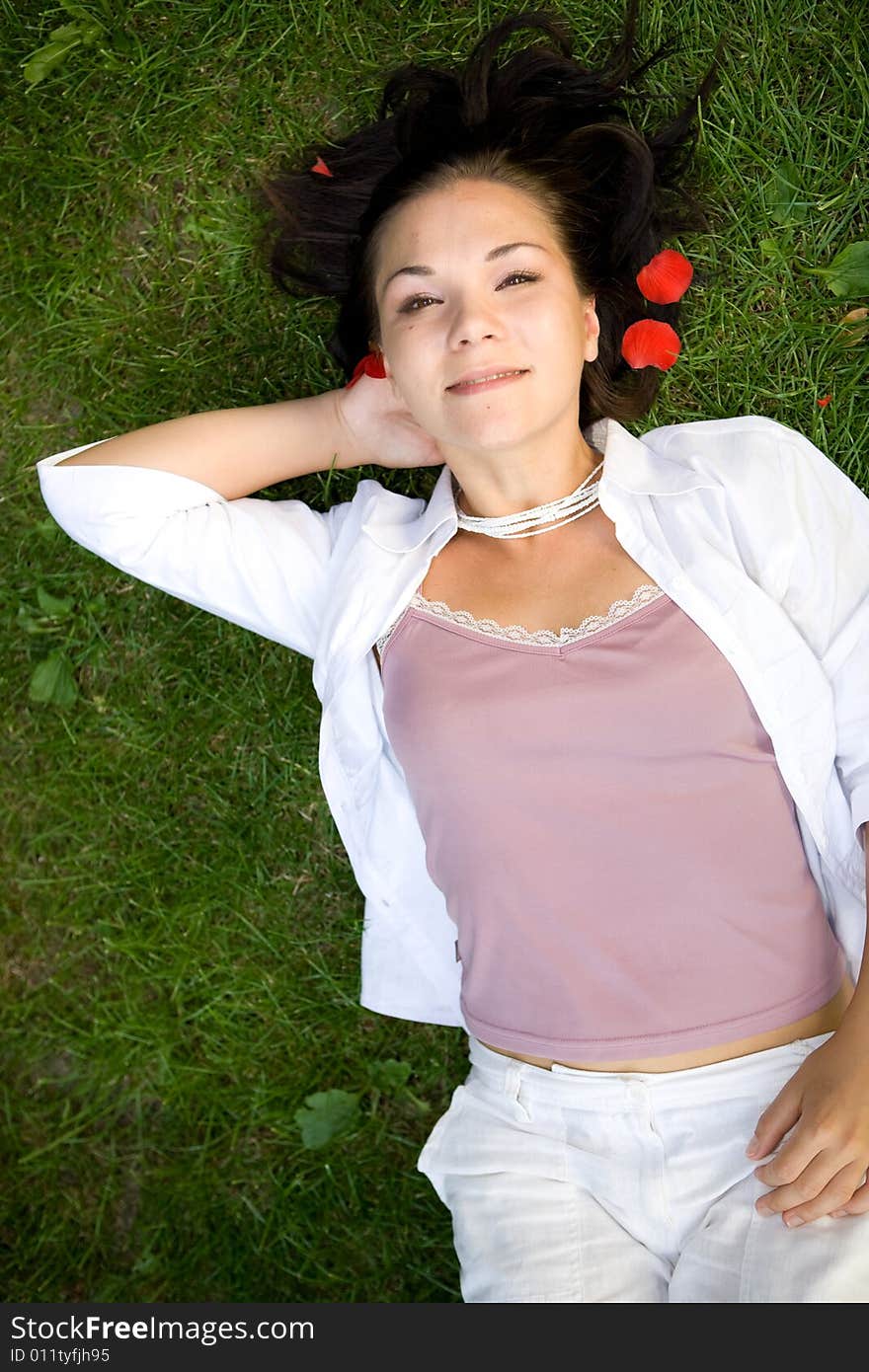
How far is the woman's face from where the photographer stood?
2.37 metres

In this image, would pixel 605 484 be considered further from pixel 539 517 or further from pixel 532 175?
pixel 532 175

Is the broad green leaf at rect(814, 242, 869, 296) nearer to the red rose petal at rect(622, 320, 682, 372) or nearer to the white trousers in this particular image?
the red rose petal at rect(622, 320, 682, 372)

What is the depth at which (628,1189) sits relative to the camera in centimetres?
250

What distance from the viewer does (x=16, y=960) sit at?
3545 mm

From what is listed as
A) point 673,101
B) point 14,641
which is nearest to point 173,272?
point 14,641

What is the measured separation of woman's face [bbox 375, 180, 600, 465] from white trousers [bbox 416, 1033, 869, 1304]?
1553mm

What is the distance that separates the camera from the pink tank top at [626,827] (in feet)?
8.07

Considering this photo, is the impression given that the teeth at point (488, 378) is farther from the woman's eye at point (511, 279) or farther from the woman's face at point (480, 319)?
the woman's eye at point (511, 279)

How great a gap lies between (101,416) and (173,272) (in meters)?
0.51

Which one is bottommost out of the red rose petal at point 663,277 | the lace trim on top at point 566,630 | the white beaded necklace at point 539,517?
the lace trim on top at point 566,630

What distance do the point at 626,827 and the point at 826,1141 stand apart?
81cm

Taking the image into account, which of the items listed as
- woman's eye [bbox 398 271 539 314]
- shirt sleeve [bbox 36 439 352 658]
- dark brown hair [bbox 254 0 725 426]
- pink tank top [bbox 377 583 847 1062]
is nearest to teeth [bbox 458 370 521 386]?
woman's eye [bbox 398 271 539 314]

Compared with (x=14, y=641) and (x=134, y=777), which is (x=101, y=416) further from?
(x=134, y=777)

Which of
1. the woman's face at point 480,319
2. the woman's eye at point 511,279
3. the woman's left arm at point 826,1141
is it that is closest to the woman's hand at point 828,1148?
the woman's left arm at point 826,1141
